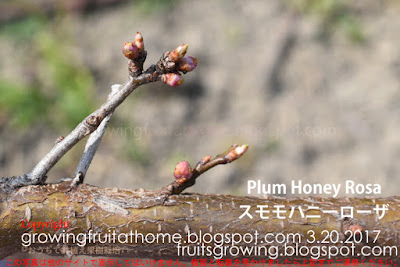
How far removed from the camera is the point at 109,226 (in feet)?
3.59

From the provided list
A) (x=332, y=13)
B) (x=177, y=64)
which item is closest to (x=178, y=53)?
(x=177, y=64)

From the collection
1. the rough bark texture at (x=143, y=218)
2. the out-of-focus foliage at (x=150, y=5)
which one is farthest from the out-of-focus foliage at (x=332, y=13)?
the rough bark texture at (x=143, y=218)

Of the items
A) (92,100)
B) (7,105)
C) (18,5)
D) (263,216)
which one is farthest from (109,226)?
(18,5)

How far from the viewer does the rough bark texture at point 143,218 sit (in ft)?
3.59

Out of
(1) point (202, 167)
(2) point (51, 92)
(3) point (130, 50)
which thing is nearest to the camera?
(3) point (130, 50)

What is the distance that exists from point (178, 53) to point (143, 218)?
1.45 ft

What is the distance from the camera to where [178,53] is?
1.05 metres

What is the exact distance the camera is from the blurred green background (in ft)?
11.5

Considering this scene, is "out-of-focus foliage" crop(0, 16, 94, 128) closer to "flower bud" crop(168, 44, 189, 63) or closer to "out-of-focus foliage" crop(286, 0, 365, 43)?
"out-of-focus foliage" crop(286, 0, 365, 43)

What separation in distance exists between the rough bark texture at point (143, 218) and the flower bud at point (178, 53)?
373mm

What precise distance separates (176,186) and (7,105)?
2.98 meters

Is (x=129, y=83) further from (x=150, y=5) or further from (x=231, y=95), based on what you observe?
(x=150, y=5)

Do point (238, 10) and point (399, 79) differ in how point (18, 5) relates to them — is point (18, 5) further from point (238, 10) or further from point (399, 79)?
point (399, 79)

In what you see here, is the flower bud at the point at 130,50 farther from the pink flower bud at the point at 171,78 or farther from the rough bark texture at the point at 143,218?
the rough bark texture at the point at 143,218
